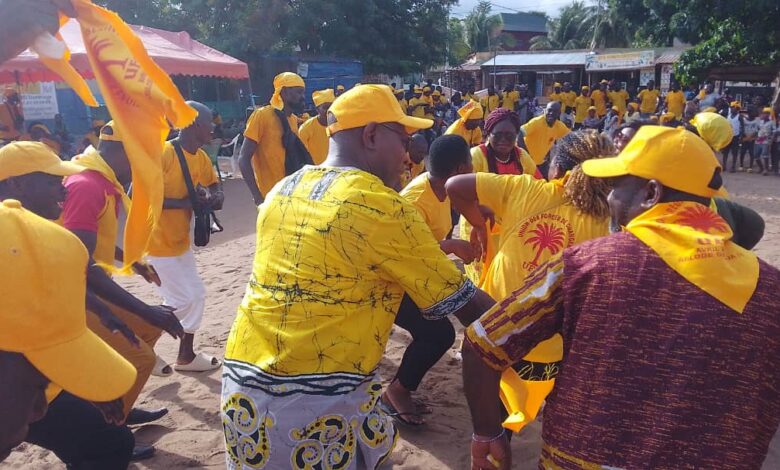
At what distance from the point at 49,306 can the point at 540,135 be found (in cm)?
685

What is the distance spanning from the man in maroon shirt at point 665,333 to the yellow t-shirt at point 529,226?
1067 millimetres

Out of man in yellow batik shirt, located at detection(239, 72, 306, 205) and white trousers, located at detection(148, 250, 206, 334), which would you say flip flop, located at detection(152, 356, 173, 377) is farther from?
man in yellow batik shirt, located at detection(239, 72, 306, 205)

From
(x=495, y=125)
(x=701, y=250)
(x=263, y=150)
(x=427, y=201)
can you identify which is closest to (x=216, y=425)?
(x=427, y=201)

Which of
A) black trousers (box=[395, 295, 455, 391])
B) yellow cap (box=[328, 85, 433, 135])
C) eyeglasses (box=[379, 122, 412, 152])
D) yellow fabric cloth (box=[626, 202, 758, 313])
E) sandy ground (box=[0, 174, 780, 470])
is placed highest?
yellow cap (box=[328, 85, 433, 135])

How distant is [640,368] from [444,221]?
2.76m

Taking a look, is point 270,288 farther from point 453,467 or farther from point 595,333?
point 453,467

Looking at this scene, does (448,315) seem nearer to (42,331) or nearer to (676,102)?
(42,331)

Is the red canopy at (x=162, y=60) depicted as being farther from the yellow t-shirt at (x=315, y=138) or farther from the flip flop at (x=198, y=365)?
the flip flop at (x=198, y=365)

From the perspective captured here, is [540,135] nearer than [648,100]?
Yes

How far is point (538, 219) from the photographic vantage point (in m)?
2.76

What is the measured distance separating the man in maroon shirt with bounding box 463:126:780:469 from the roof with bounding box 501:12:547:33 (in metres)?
60.5

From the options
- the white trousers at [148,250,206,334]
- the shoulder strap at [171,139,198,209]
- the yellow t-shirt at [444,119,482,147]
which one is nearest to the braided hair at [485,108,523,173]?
the shoulder strap at [171,139,198,209]

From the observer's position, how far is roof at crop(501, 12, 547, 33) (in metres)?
59.7

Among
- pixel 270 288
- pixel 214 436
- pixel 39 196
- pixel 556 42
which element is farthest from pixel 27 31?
pixel 556 42
